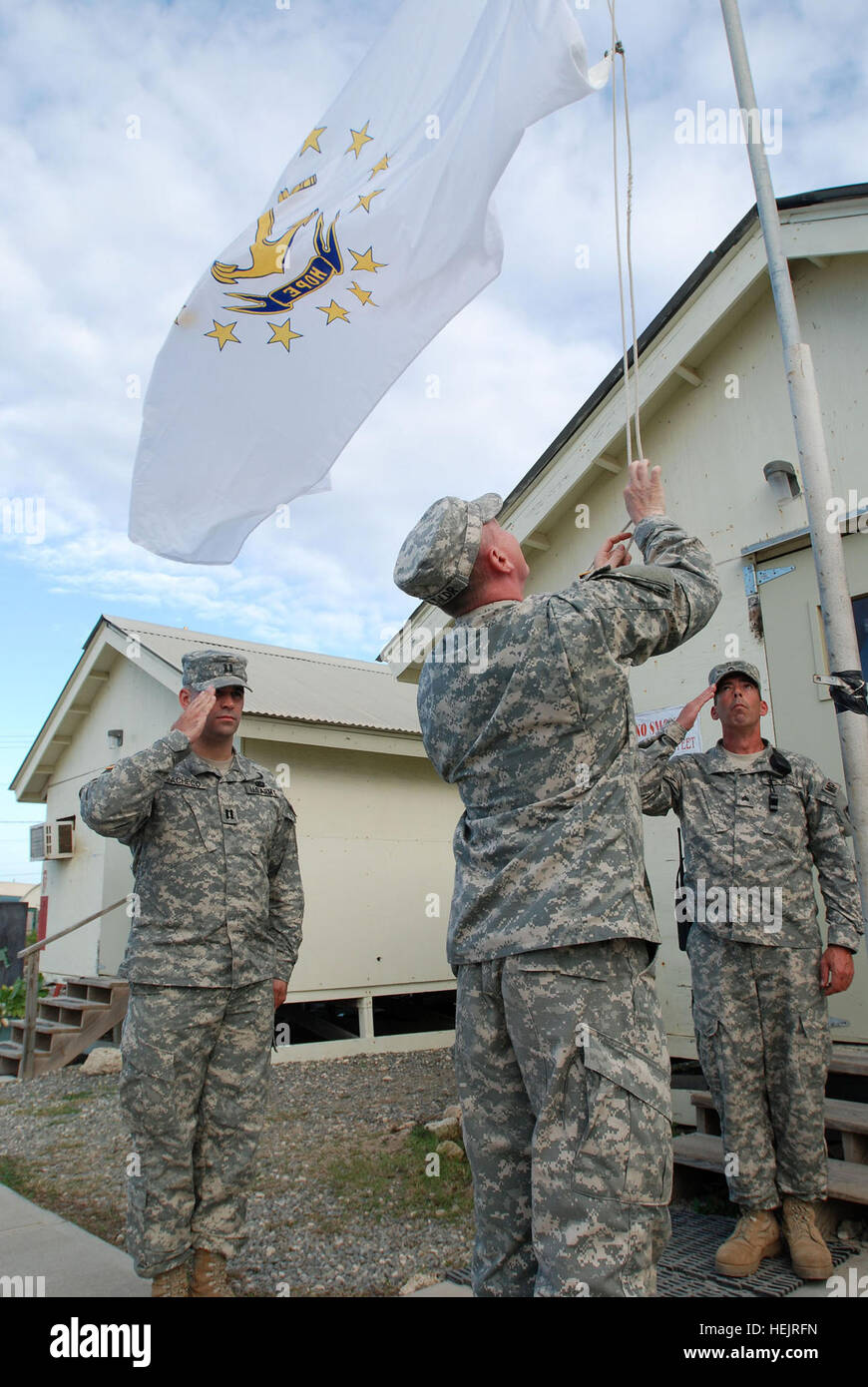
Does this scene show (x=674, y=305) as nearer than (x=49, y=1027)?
Yes

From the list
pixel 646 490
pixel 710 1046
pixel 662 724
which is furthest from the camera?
pixel 662 724

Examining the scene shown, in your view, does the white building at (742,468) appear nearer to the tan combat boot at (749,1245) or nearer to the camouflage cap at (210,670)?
the tan combat boot at (749,1245)

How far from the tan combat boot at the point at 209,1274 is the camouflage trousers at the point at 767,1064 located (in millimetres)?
1772

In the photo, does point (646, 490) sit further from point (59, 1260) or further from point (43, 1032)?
point (43, 1032)

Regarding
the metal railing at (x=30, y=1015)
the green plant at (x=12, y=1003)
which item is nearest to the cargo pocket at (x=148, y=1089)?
the metal railing at (x=30, y=1015)

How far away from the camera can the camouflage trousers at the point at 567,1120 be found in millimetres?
1648

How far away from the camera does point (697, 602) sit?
2076mm

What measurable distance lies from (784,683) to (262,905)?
291cm

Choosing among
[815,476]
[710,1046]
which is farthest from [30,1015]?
[815,476]

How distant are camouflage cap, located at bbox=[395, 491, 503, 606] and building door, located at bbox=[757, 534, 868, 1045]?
2.96 metres

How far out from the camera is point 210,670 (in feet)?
12.2

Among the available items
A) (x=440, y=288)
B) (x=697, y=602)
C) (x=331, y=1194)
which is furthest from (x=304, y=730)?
(x=697, y=602)

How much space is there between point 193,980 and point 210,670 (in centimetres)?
123

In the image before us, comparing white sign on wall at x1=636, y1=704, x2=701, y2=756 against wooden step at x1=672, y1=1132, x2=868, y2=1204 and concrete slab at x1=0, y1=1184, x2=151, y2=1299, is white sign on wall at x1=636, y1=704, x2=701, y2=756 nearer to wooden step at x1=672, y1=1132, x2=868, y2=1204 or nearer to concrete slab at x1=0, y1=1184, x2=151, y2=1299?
wooden step at x1=672, y1=1132, x2=868, y2=1204
